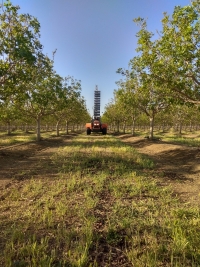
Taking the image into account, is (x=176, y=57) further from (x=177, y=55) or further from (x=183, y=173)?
(x=183, y=173)

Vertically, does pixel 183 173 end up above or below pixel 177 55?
below

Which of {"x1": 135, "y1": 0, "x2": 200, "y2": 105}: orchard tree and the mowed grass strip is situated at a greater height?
{"x1": 135, "y1": 0, "x2": 200, "y2": 105}: orchard tree

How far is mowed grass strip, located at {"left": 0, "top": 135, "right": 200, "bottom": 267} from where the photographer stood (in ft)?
10.3

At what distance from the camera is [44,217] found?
422cm

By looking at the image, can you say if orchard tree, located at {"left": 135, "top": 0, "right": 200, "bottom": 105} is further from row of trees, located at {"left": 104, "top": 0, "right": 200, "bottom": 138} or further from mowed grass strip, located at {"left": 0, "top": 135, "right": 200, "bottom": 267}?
mowed grass strip, located at {"left": 0, "top": 135, "right": 200, "bottom": 267}

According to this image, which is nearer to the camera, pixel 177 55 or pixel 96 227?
pixel 96 227

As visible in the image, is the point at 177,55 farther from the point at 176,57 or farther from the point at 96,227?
the point at 96,227

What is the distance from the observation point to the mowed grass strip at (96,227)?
3.13 meters

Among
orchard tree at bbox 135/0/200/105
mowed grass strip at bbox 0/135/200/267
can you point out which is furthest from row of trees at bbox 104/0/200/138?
mowed grass strip at bbox 0/135/200/267

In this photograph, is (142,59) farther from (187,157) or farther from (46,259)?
(46,259)

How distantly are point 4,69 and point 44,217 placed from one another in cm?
922

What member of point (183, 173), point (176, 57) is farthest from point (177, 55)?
point (183, 173)

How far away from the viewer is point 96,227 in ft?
13.4

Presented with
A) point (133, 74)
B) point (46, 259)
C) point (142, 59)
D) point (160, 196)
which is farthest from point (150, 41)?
point (46, 259)
